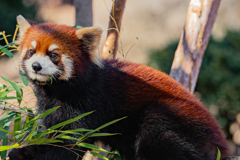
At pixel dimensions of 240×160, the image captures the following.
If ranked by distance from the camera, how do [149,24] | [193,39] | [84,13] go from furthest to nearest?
[149,24]
[84,13]
[193,39]

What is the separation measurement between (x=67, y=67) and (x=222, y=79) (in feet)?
12.8

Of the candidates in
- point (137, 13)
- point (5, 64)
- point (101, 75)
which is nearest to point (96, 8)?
point (137, 13)

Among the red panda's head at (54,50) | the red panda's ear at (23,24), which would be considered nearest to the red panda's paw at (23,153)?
the red panda's head at (54,50)

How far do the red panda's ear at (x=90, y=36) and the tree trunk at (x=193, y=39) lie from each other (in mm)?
1283

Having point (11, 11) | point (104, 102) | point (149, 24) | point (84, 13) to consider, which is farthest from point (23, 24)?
point (149, 24)

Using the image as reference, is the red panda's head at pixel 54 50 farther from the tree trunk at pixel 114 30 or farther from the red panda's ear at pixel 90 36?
the tree trunk at pixel 114 30

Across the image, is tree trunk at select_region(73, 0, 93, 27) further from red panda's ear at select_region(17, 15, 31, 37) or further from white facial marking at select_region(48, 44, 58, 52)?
white facial marking at select_region(48, 44, 58, 52)

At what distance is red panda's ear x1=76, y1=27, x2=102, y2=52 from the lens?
191cm

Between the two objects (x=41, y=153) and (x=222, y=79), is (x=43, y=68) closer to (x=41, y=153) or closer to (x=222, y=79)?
(x=41, y=153)

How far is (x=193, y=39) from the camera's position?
286 centimetres

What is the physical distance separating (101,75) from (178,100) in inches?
24.9

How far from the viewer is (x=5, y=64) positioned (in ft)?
24.1

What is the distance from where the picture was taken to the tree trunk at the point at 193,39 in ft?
9.13

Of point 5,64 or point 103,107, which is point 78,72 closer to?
point 103,107
